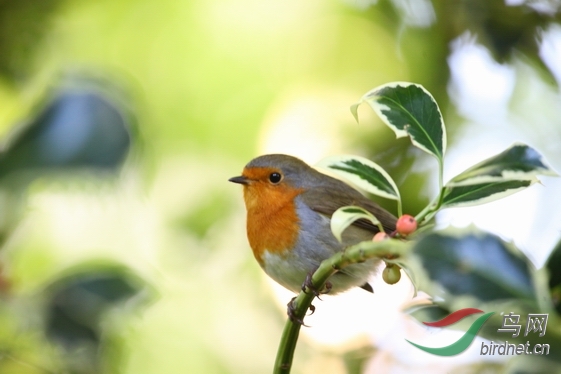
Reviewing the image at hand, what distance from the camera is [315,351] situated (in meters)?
3.19

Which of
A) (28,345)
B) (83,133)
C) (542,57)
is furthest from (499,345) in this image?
(542,57)

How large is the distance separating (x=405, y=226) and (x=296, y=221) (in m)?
1.08

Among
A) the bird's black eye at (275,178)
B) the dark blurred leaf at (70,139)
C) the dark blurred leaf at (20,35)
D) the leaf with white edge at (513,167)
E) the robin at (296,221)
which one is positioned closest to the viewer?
the leaf with white edge at (513,167)

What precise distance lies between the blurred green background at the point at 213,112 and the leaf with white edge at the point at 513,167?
0.81m

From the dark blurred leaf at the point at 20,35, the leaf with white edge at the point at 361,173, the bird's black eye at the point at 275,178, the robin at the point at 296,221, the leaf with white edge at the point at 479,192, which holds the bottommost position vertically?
the leaf with white edge at the point at 479,192

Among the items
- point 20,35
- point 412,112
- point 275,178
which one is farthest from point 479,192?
point 20,35

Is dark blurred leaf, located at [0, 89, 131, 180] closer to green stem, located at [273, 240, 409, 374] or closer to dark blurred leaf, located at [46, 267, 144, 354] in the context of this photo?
dark blurred leaf, located at [46, 267, 144, 354]

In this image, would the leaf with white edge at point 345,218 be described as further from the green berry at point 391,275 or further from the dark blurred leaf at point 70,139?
the dark blurred leaf at point 70,139

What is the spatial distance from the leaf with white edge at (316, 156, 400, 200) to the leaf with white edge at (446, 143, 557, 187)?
0.16 metres

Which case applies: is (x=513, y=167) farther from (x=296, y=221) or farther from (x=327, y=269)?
(x=296, y=221)

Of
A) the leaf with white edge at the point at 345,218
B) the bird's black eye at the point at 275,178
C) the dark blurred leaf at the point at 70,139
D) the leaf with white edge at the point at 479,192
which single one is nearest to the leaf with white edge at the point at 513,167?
the leaf with white edge at the point at 479,192

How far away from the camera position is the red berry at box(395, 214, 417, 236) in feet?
2.74

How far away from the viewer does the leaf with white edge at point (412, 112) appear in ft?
3.08

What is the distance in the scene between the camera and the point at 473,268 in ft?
2.36
